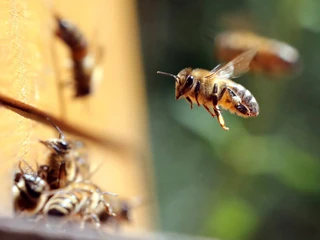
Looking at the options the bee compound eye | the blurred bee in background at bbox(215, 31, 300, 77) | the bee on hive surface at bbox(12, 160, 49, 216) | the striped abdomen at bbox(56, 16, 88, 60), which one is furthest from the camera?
the blurred bee in background at bbox(215, 31, 300, 77)

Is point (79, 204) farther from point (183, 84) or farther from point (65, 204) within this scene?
point (183, 84)

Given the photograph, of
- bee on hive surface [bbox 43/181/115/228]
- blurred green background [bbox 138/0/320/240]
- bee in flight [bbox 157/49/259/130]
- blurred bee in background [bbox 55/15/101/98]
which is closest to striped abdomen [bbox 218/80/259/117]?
bee in flight [bbox 157/49/259/130]

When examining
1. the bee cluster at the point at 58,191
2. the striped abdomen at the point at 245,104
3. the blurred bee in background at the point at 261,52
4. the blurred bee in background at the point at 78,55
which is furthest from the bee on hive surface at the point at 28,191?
→ the blurred bee in background at the point at 261,52

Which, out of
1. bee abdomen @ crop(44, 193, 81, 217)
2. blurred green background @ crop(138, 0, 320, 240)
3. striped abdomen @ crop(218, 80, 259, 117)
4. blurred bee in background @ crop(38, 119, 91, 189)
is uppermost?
blurred green background @ crop(138, 0, 320, 240)

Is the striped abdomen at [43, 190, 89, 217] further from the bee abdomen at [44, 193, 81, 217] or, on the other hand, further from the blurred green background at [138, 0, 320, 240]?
the blurred green background at [138, 0, 320, 240]

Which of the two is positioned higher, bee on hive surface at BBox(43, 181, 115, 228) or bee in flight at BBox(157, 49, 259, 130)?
bee in flight at BBox(157, 49, 259, 130)

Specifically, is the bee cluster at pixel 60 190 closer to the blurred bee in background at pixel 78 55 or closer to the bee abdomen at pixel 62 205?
the bee abdomen at pixel 62 205

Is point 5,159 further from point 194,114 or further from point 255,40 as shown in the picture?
point 194,114
